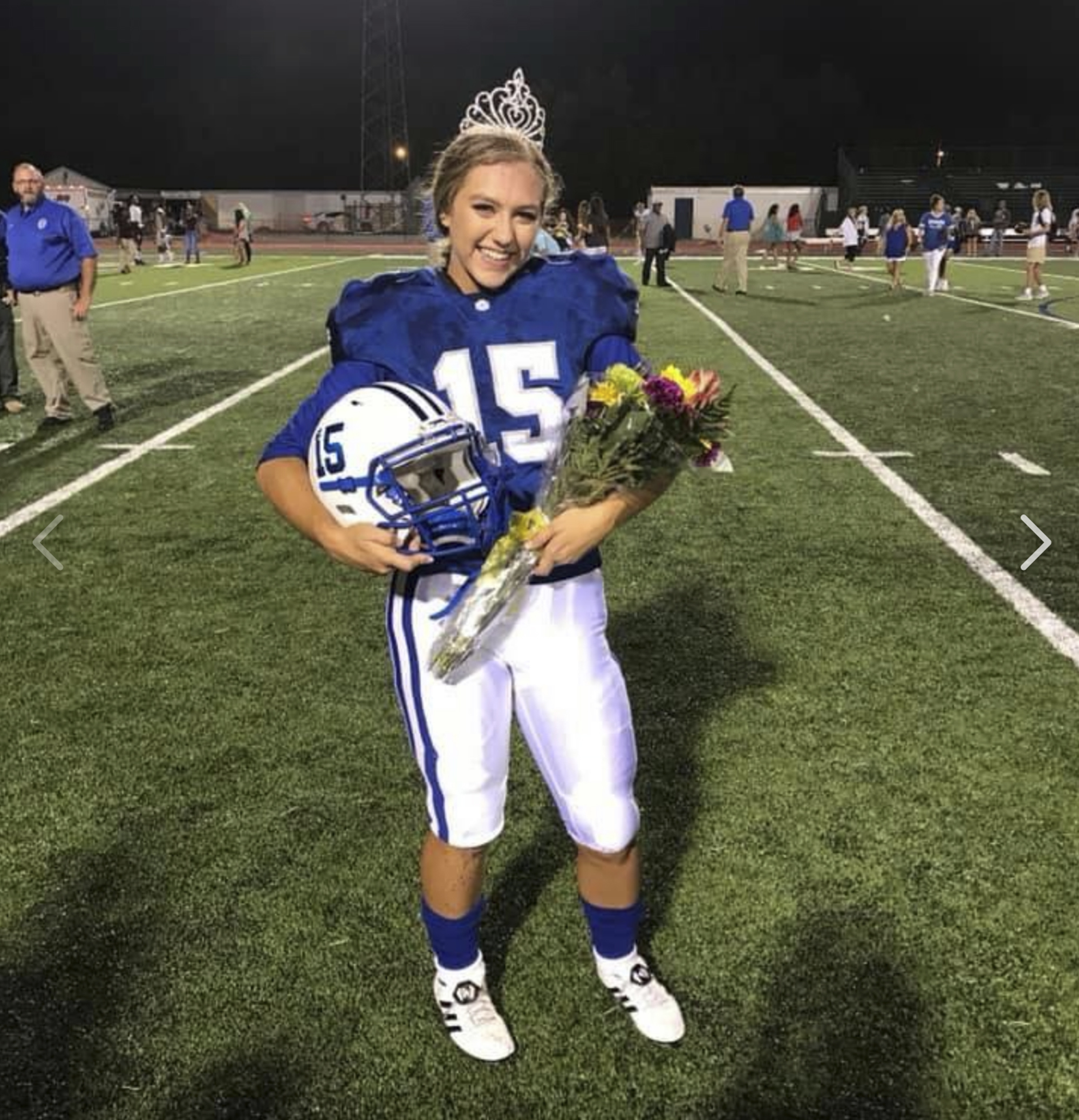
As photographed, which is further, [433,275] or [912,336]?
[912,336]

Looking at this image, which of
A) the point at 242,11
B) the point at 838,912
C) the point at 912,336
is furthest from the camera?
the point at 242,11

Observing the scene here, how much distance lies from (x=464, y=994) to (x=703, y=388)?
4.54 ft

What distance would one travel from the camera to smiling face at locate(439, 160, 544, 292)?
1897 millimetres

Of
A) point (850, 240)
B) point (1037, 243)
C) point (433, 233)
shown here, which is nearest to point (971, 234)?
point (850, 240)

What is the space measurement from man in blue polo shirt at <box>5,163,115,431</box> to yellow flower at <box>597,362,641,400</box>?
6.78m

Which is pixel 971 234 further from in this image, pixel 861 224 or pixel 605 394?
pixel 605 394

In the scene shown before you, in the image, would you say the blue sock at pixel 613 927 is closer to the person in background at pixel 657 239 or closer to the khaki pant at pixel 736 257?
the khaki pant at pixel 736 257

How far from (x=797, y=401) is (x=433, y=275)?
7.64 meters

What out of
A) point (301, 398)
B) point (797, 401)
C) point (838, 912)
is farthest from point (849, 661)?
point (301, 398)

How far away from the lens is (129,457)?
7.29 meters

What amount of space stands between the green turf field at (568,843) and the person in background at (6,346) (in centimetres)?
316

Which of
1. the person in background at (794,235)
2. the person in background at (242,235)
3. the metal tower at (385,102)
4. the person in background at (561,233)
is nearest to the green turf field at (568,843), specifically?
the person in background at (561,233)

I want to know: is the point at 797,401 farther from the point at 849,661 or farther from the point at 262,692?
the point at 262,692

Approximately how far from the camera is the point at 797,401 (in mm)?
9188
